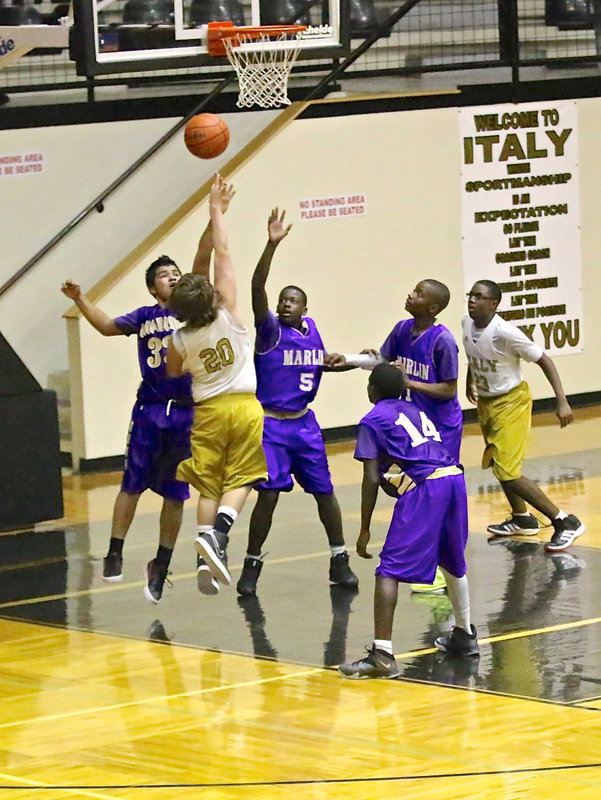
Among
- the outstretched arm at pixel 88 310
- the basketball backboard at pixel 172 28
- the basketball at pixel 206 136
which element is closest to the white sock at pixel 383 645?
the outstretched arm at pixel 88 310

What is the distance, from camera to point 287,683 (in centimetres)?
860

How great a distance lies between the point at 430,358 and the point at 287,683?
263 centimetres

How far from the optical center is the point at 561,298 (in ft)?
60.1

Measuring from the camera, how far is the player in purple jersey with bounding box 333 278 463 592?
34.3 feet

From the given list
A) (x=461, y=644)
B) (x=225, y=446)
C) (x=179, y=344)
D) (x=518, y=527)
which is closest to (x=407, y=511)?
(x=461, y=644)

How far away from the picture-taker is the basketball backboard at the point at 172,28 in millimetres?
14383

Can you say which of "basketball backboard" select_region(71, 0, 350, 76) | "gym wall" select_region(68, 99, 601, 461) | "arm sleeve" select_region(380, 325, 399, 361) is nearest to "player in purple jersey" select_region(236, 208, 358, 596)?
"arm sleeve" select_region(380, 325, 399, 361)

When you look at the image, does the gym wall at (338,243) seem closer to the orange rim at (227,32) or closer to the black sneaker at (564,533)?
the orange rim at (227,32)

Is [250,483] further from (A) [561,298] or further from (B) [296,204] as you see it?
(A) [561,298]

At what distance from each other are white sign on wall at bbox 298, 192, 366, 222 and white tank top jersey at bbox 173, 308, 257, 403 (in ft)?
22.4

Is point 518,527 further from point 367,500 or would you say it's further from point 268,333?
point 367,500

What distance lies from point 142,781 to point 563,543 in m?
5.23

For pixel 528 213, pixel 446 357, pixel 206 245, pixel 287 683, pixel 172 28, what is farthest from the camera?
pixel 528 213

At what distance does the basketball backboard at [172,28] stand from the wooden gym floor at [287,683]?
13.0 ft
